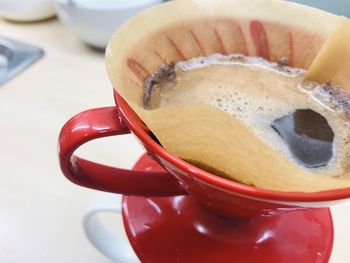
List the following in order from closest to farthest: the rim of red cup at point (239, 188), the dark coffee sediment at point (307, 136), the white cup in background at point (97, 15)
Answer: the rim of red cup at point (239, 188) < the dark coffee sediment at point (307, 136) < the white cup in background at point (97, 15)

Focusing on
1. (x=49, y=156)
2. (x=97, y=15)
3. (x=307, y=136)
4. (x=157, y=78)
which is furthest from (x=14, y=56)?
(x=307, y=136)

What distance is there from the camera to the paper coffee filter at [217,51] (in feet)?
0.71

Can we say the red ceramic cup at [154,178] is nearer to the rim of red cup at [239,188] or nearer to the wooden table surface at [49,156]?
the rim of red cup at [239,188]

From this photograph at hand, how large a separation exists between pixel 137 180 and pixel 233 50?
152mm

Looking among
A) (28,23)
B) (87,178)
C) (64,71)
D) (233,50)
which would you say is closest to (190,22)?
(233,50)

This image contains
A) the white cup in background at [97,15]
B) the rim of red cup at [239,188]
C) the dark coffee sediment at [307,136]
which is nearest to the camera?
the rim of red cup at [239,188]

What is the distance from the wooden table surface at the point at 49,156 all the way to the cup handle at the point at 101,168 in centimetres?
11

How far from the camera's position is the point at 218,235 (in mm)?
334

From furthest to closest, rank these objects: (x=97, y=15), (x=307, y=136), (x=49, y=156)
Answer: (x=97, y=15), (x=49, y=156), (x=307, y=136)

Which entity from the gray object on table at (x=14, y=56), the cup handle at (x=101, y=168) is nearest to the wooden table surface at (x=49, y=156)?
the gray object on table at (x=14, y=56)

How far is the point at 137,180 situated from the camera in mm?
311

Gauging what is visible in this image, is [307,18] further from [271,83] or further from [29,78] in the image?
[29,78]

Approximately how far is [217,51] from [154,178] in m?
0.13

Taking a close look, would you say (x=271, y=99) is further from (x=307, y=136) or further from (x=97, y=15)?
(x=97, y=15)
